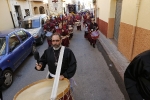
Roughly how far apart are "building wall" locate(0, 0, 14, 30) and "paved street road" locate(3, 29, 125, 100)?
8.46 m

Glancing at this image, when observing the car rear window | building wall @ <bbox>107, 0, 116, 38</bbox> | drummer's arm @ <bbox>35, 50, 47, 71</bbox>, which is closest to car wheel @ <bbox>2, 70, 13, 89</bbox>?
the car rear window

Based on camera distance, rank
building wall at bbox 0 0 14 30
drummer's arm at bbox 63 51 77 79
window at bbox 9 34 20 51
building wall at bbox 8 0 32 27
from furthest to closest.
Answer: building wall at bbox 8 0 32 27, building wall at bbox 0 0 14 30, window at bbox 9 34 20 51, drummer's arm at bbox 63 51 77 79

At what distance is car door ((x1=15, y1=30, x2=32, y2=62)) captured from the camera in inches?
224

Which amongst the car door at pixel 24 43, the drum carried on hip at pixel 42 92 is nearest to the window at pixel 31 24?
the car door at pixel 24 43

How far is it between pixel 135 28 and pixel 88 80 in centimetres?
258

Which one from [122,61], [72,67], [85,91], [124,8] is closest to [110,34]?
[124,8]

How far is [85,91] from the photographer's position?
3.86 metres

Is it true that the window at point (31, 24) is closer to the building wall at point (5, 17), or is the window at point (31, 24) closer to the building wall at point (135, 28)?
the building wall at point (5, 17)

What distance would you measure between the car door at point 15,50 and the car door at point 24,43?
0.21 m

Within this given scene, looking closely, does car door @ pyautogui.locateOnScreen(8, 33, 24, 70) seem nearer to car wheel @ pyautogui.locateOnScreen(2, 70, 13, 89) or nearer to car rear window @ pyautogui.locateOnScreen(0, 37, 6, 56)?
car rear window @ pyautogui.locateOnScreen(0, 37, 6, 56)

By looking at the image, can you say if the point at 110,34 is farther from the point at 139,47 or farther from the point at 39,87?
the point at 39,87

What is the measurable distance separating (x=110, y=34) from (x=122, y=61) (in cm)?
477

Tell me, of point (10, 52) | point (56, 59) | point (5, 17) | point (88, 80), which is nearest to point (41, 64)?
point (56, 59)

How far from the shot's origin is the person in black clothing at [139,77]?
1.59 metres
